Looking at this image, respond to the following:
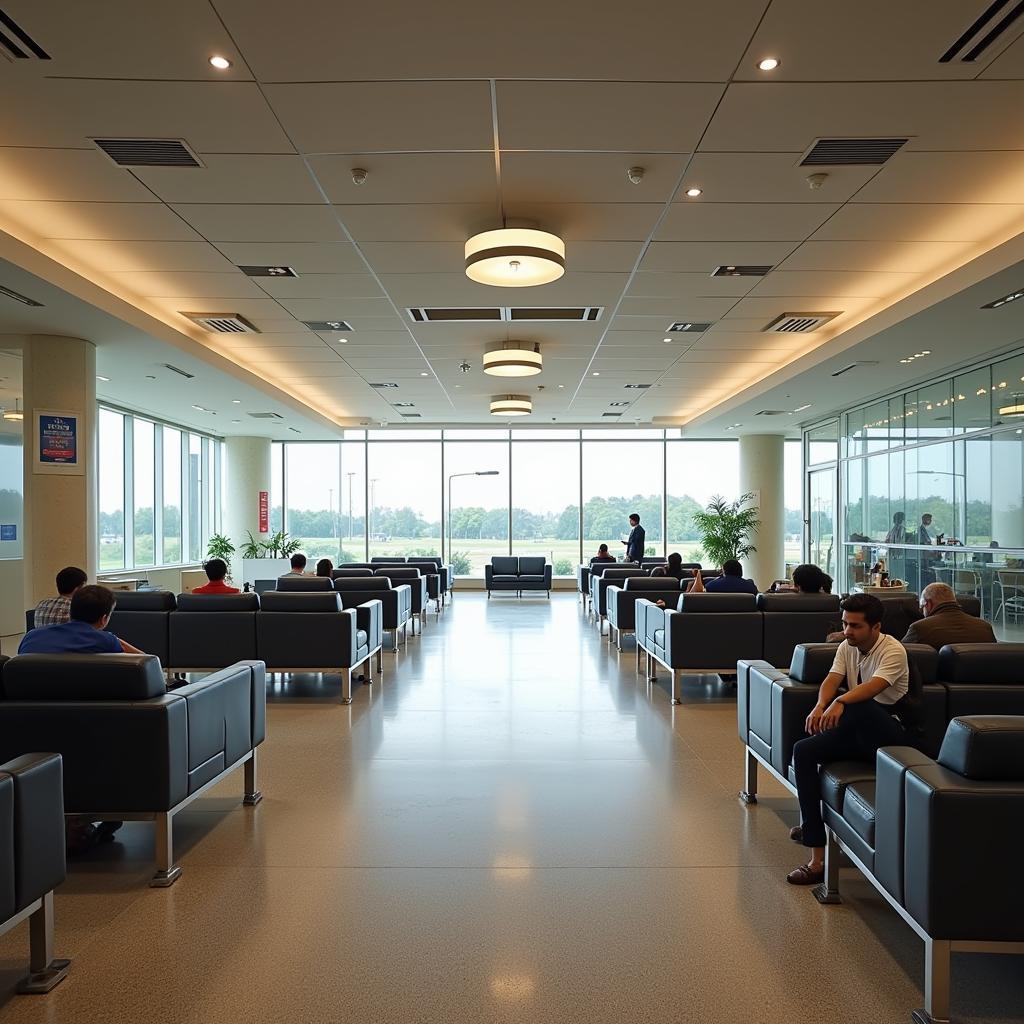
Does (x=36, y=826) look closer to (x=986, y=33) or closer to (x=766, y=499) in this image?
(x=986, y=33)

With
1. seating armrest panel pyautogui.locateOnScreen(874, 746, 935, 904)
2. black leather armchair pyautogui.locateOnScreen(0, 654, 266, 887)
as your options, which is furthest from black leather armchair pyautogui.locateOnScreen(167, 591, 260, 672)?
seating armrest panel pyautogui.locateOnScreen(874, 746, 935, 904)

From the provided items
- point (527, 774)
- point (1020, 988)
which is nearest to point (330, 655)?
point (527, 774)

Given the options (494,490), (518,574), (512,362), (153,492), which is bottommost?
(518,574)

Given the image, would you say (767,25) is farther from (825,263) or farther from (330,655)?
(330,655)

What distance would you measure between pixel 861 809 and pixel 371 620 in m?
6.13

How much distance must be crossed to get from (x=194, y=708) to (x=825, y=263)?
6.69 metres

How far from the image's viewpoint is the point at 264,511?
19328 mm

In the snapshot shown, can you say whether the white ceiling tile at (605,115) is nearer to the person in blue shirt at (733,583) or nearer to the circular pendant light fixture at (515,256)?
the circular pendant light fixture at (515,256)

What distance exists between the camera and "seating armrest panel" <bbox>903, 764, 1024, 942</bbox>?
253 centimetres

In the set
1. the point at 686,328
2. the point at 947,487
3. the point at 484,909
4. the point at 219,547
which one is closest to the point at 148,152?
the point at 484,909

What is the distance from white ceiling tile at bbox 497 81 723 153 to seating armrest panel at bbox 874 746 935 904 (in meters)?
3.58

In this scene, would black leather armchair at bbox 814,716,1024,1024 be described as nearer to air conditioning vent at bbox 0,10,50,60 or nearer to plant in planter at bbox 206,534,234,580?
air conditioning vent at bbox 0,10,50,60

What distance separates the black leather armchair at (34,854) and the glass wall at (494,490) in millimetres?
18170

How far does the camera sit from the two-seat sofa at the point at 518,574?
60.9ft
